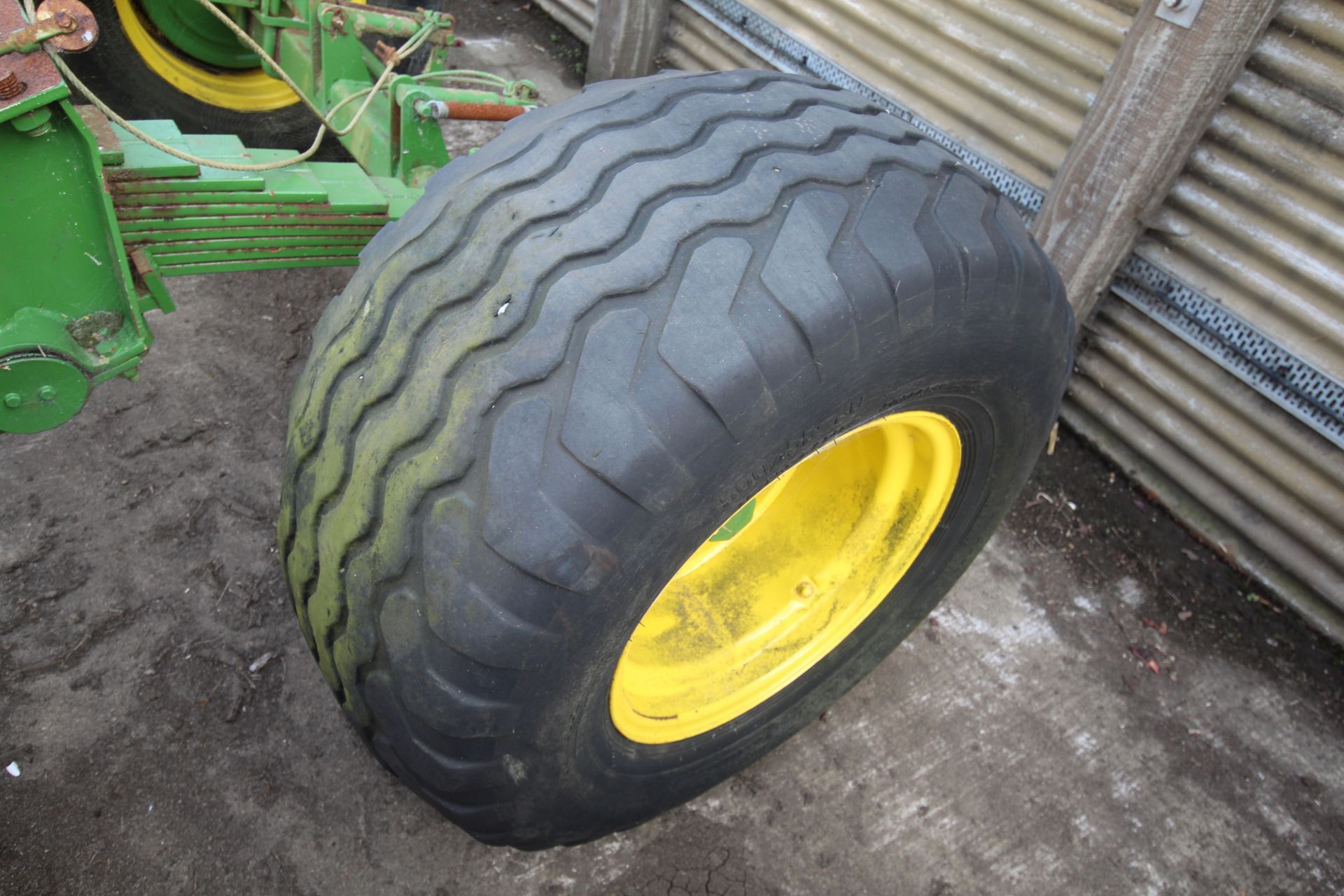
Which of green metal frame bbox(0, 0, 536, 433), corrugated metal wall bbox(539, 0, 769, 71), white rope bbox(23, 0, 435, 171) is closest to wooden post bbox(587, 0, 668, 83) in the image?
corrugated metal wall bbox(539, 0, 769, 71)

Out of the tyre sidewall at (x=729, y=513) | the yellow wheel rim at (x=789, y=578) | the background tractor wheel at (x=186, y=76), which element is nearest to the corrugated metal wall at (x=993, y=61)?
the tyre sidewall at (x=729, y=513)

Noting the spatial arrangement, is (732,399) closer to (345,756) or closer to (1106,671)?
(345,756)

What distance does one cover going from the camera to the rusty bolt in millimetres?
1481

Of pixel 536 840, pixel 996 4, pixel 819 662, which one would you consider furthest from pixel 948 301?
pixel 996 4

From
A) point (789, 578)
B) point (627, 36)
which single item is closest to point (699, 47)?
point (627, 36)

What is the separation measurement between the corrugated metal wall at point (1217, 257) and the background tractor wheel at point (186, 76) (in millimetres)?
1994

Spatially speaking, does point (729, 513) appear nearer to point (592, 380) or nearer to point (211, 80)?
point (592, 380)

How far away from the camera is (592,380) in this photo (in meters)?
1.35

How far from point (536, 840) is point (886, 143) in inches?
58.8

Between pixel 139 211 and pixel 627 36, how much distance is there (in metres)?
3.40

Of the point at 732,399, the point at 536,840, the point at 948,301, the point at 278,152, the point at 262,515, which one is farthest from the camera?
the point at 262,515

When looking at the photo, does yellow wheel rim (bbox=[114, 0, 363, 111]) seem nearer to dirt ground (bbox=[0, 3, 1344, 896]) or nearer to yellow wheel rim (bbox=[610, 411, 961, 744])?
dirt ground (bbox=[0, 3, 1344, 896])

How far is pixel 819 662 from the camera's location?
229 centimetres

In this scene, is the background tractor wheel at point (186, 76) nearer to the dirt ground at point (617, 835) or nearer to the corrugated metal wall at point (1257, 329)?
the dirt ground at point (617, 835)
